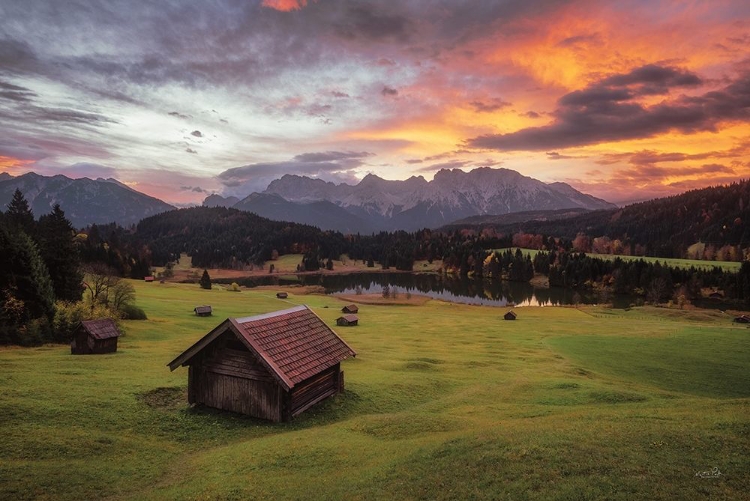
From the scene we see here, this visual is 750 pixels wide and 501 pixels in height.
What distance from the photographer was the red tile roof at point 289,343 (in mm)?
23953

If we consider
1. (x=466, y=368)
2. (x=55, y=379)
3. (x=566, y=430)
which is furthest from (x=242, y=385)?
(x=466, y=368)

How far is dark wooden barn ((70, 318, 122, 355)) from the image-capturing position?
38.6 m

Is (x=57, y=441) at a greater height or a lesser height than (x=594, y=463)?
lesser

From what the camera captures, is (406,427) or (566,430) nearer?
(566,430)

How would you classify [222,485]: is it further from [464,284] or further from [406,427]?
[464,284]

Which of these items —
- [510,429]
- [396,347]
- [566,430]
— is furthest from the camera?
[396,347]

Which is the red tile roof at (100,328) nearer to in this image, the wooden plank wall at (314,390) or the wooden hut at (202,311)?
the wooden plank wall at (314,390)

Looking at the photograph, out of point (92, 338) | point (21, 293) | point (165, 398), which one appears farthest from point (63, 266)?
point (165, 398)

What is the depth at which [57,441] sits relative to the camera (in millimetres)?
18250

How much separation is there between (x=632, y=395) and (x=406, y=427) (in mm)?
16377

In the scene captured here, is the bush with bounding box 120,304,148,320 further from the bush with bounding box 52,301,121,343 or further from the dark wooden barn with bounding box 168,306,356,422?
the dark wooden barn with bounding box 168,306,356,422

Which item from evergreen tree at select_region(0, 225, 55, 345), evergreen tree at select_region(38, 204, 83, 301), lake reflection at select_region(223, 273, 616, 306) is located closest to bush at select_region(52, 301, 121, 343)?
evergreen tree at select_region(0, 225, 55, 345)

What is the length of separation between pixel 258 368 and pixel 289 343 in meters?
2.55

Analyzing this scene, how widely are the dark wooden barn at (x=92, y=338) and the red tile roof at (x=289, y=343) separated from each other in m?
17.8
